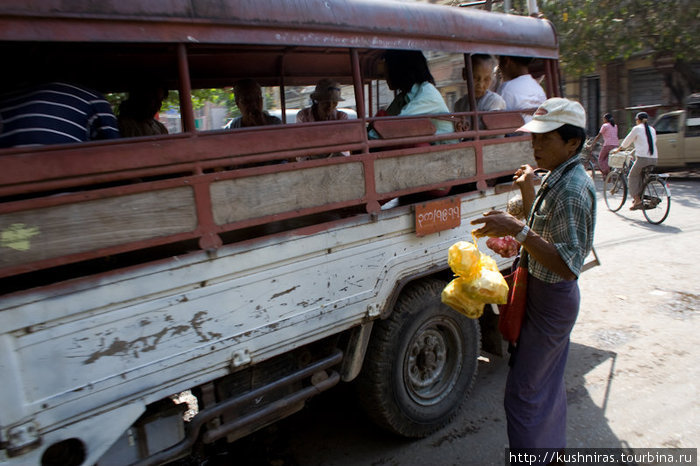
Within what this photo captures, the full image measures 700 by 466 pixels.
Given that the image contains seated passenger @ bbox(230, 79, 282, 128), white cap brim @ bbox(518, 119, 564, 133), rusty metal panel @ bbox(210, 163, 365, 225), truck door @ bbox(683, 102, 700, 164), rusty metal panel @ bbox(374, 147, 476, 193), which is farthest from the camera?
truck door @ bbox(683, 102, 700, 164)

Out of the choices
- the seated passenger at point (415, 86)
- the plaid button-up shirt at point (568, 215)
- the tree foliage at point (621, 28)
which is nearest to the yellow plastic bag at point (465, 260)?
the plaid button-up shirt at point (568, 215)

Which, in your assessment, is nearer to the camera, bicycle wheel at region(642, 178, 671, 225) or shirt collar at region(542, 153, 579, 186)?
shirt collar at region(542, 153, 579, 186)

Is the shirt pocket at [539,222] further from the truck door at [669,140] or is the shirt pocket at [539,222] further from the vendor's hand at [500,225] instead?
the truck door at [669,140]

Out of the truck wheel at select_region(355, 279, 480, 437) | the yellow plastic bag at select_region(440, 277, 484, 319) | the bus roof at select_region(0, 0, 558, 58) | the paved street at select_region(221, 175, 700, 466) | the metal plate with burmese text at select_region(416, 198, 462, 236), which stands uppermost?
the bus roof at select_region(0, 0, 558, 58)

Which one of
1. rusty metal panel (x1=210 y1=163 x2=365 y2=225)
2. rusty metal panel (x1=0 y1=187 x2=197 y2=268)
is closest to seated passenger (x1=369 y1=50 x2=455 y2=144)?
rusty metal panel (x1=210 y1=163 x2=365 y2=225)

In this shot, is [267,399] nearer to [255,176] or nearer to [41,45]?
[255,176]

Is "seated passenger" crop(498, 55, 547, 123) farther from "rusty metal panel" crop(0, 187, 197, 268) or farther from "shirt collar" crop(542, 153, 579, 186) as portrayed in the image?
"rusty metal panel" crop(0, 187, 197, 268)

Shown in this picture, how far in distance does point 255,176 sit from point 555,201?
1.33 m

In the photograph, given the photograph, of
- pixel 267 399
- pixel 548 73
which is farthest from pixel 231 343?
pixel 548 73

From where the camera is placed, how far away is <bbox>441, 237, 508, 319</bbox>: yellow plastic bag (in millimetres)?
2314

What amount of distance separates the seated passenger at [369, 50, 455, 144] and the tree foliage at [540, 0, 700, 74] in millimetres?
13387

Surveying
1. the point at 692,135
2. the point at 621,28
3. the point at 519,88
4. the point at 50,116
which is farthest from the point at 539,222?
the point at 621,28

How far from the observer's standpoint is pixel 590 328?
14.8ft

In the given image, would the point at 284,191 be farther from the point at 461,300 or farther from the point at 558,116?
the point at 558,116
